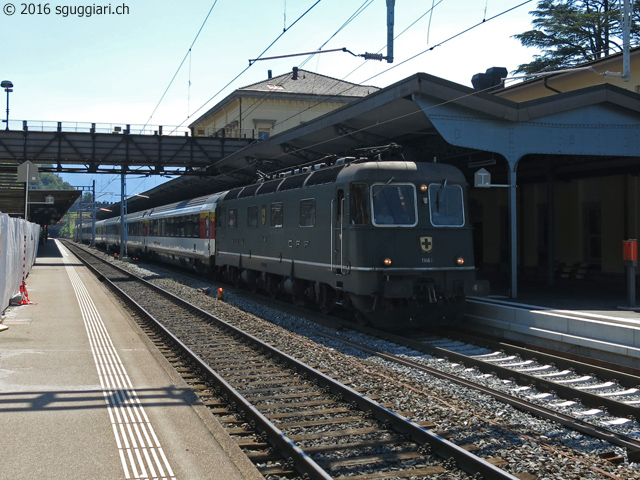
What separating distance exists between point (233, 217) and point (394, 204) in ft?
30.9

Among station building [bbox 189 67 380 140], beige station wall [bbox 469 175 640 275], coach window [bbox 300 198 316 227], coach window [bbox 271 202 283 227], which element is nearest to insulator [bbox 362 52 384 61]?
coach window [bbox 300 198 316 227]

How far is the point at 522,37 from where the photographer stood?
38844 mm

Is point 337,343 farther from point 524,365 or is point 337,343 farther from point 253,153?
point 253,153

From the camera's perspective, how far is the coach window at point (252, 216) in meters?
18.4

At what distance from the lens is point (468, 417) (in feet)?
22.9

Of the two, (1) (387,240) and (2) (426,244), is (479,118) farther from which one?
(1) (387,240)

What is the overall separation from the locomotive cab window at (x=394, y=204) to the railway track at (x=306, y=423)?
3.26m

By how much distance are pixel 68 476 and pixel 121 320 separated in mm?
9860

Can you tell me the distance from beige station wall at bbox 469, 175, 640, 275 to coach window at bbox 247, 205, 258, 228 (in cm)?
956

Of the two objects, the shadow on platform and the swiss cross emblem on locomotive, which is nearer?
the swiss cross emblem on locomotive

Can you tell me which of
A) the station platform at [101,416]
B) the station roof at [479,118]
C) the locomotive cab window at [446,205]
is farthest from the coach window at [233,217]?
the locomotive cab window at [446,205]

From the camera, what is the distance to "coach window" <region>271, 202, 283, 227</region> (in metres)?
16.4

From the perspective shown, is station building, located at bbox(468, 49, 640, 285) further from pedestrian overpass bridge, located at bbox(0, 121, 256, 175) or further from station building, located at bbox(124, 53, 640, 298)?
pedestrian overpass bridge, located at bbox(0, 121, 256, 175)

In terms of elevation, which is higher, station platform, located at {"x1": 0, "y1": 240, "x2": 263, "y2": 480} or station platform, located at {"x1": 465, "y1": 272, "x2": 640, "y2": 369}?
station platform, located at {"x1": 465, "y1": 272, "x2": 640, "y2": 369}
